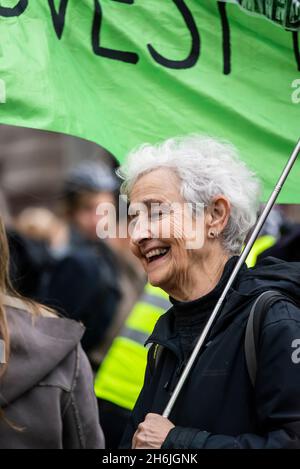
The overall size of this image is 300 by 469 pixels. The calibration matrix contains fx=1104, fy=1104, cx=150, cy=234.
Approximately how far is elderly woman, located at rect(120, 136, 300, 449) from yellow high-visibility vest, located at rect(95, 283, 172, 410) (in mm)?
1193

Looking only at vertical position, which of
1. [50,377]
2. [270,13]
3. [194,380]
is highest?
[270,13]

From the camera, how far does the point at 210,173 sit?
12.2ft

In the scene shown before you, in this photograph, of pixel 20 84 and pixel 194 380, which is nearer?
pixel 194 380

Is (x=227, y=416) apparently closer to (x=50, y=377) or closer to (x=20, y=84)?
(x=50, y=377)

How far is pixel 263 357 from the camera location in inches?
127

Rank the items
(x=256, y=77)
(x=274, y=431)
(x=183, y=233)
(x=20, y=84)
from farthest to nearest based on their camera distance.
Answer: (x=256, y=77), (x=20, y=84), (x=183, y=233), (x=274, y=431)

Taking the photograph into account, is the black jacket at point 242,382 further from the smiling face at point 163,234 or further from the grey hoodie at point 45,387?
the grey hoodie at point 45,387

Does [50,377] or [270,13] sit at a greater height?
[270,13]

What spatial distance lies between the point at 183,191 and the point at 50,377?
0.82 m

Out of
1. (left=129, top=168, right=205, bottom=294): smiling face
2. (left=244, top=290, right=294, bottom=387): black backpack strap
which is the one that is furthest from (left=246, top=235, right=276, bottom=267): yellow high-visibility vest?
(left=244, top=290, right=294, bottom=387): black backpack strap

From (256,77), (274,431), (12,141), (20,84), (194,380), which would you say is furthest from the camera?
(12,141)

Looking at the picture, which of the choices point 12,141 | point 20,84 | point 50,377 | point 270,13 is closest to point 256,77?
point 270,13

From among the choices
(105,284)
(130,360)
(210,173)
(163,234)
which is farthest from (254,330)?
(105,284)

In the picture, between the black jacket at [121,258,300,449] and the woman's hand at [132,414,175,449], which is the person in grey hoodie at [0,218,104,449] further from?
the woman's hand at [132,414,175,449]
